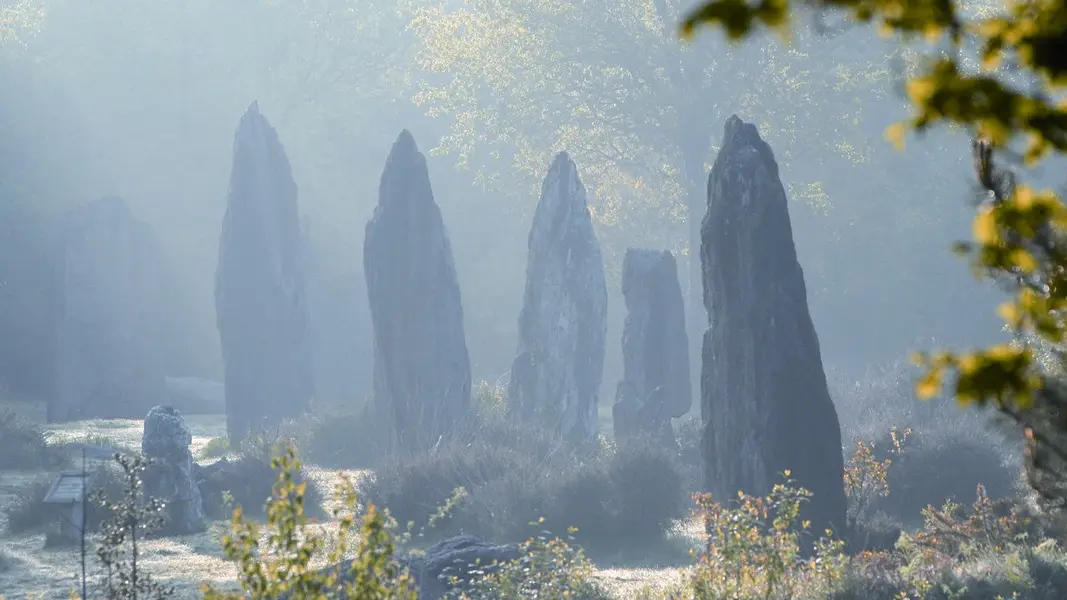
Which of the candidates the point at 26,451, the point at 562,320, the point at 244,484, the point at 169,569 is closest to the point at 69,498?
the point at 169,569

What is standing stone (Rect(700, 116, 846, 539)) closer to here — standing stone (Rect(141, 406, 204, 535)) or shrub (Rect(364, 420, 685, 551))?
shrub (Rect(364, 420, 685, 551))

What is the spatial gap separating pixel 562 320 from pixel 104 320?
38.1ft

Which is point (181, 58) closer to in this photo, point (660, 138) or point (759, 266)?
point (660, 138)

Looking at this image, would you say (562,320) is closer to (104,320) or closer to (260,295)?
(260,295)

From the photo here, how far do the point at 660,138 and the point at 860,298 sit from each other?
7.36m

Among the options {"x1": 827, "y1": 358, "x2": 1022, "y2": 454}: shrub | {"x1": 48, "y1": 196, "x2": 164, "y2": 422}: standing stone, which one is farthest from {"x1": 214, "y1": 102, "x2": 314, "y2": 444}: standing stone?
{"x1": 827, "y1": 358, "x2": 1022, "y2": 454}: shrub

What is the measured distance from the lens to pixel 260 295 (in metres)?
25.0

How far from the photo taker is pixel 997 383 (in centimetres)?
159

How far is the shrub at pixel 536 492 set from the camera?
14281mm

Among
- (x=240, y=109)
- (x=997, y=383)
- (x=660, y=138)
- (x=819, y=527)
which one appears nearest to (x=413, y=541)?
(x=819, y=527)

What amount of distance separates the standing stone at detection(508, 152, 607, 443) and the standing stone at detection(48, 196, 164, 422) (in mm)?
10014

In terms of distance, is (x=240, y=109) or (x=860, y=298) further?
(x=240, y=109)

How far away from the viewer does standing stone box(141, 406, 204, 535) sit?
14.6 meters

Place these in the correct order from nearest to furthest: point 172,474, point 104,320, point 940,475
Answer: point 172,474
point 940,475
point 104,320
